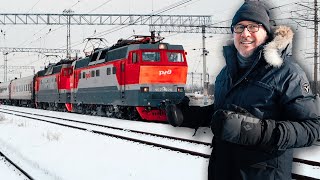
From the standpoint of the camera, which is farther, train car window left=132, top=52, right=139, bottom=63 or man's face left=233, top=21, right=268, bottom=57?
train car window left=132, top=52, right=139, bottom=63

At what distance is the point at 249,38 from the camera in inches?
91.5

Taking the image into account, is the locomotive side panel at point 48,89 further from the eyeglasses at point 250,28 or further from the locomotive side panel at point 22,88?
the eyeglasses at point 250,28

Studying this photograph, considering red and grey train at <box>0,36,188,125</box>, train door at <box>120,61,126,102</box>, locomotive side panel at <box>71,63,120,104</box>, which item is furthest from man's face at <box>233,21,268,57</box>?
locomotive side panel at <box>71,63,120,104</box>

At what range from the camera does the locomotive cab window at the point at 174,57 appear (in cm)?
1947

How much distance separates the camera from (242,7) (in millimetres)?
2367

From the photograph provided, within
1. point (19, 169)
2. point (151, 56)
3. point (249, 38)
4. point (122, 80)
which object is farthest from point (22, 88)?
point (249, 38)

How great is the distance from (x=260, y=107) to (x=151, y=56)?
17.1 metres

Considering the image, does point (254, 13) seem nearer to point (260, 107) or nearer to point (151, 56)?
point (260, 107)

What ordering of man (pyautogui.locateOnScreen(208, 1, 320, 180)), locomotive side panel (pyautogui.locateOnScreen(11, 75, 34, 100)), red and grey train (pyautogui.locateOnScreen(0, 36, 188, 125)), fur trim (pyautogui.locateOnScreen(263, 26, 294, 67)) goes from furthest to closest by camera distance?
1. locomotive side panel (pyautogui.locateOnScreen(11, 75, 34, 100))
2. red and grey train (pyautogui.locateOnScreen(0, 36, 188, 125))
3. fur trim (pyautogui.locateOnScreen(263, 26, 294, 67))
4. man (pyautogui.locateOnScreen(208, 1, 320, 180))

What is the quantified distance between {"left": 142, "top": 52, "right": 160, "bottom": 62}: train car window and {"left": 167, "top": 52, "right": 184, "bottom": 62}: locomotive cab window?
0.52 meters

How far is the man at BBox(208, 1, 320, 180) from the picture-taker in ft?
6.84

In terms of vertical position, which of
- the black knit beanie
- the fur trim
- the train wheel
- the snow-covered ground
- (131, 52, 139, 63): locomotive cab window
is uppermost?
(131, 52, 139, 63): locomotive cab window

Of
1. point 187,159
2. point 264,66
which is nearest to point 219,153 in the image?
point 264,66

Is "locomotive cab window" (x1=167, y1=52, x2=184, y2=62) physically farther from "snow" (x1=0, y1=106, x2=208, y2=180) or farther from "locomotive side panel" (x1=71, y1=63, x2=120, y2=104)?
"snow" (x1=0, y1=106, x2=208, y2=180)
